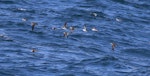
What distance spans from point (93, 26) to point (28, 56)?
301 inches

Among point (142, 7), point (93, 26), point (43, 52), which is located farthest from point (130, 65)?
point (142, 7)

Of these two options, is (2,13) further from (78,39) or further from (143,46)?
(143,46)

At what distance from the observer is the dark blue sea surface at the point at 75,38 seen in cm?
2692

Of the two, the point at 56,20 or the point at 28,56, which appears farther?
the point at 56,20

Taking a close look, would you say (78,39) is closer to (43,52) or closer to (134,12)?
(43,52)

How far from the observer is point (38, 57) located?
1090 inches

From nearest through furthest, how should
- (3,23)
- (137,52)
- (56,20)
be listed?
(137,52), (3,23), (56,20)

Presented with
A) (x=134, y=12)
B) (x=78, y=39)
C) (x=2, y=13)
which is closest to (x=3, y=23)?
(x=2, y=13)

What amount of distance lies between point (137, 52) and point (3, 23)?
8.19 m

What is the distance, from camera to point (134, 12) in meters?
39.3

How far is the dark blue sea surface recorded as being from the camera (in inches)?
1060

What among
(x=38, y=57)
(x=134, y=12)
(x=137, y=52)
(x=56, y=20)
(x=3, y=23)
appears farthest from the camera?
(x=134, y=12)

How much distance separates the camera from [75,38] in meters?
31.7

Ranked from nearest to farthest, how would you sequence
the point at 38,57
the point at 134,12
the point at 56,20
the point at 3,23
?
the point at 38,57 < the point at 3,23 < the point at 56,20 < the point at 134,12
